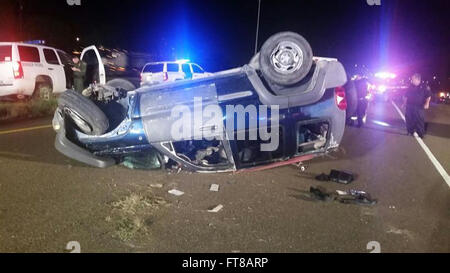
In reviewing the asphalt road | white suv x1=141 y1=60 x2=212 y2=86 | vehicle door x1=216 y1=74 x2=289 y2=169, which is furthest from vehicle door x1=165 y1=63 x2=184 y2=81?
vehicle door x1=216 y1=74 x2=289 y2=169

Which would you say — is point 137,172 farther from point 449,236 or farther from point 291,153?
point 449,236

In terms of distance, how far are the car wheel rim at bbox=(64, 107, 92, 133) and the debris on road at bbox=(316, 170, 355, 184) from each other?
3.16m

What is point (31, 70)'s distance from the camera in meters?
12.3

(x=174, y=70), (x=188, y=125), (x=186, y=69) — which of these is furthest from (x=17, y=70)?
(x=188, y=125)

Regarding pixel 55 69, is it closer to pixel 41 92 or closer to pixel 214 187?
pixel 41 92

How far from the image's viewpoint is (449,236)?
425cm

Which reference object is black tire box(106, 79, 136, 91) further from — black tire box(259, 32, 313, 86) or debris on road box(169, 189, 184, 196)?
black tire box(259, 32, 313, 86)

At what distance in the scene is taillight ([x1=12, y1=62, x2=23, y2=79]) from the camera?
11.7 metres

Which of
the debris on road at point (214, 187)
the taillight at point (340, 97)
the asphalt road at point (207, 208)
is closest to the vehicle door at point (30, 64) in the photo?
the asphalt road at point (207, 208)

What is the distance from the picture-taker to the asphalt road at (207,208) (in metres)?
3.94

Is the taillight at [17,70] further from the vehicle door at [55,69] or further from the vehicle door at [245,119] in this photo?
the vehicle door at [245,119]

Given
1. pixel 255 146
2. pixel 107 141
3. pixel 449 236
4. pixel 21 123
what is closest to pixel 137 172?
pixel 107 141

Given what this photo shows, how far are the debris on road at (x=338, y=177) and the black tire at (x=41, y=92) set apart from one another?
9.54m

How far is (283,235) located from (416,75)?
804 cm
